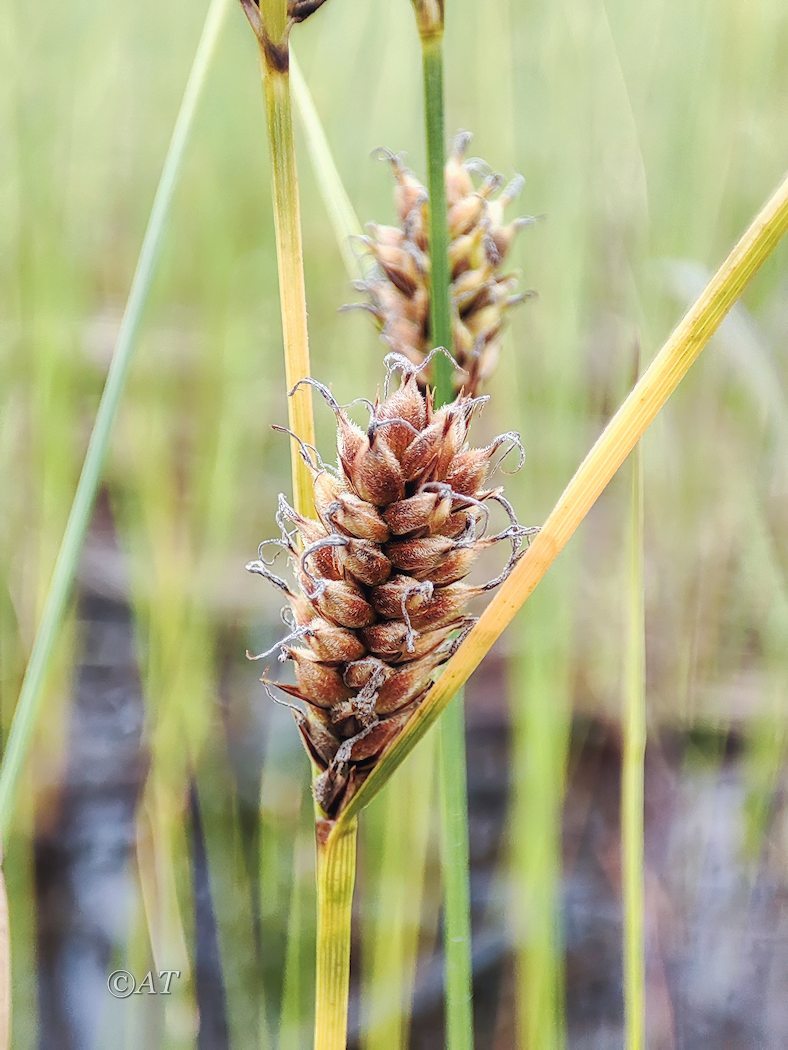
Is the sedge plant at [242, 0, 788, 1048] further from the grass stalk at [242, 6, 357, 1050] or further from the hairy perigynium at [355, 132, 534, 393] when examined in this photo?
the hairy perigynium at [355, 132, 534, 393]

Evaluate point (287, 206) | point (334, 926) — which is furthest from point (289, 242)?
point (334, 926)

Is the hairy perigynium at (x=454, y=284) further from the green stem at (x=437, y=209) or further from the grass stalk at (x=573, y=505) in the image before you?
the grass stalk at (x=573, y=505)

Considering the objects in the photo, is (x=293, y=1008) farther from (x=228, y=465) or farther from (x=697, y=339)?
(x=697, y=339)

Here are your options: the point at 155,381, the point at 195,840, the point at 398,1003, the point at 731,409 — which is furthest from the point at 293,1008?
the point at 731,409

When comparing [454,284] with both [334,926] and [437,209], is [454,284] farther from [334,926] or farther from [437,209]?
[334,926]

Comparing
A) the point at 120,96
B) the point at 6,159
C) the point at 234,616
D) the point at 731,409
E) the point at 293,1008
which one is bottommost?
the point at 293,1008

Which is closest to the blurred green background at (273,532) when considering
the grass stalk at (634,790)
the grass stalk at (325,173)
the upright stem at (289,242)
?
the grass stalk at (634,790)

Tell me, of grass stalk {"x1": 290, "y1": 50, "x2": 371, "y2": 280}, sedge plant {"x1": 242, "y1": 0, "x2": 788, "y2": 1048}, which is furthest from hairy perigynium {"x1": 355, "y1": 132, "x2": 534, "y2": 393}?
sedge plant {"x1": 242, "y1": 0, "x2": 788, "y2": 1048}
